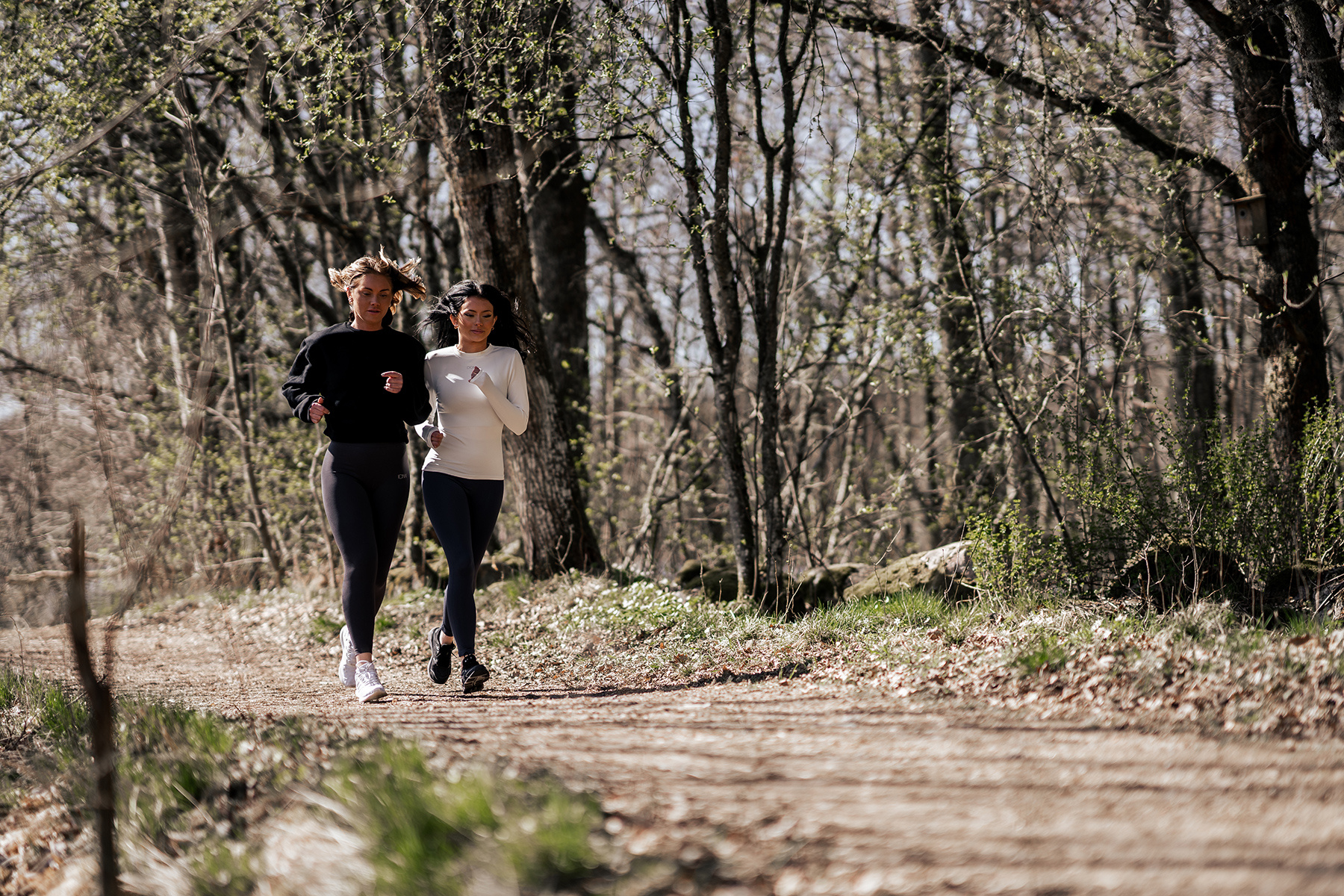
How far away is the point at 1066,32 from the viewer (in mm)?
8078

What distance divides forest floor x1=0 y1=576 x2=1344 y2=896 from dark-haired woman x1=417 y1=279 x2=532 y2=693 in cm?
42

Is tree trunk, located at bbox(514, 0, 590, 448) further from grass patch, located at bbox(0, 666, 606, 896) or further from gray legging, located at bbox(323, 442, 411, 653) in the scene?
grass patch, located at bbox(0, 666, 606, 896)

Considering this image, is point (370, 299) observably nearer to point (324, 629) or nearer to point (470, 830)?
point (470, 830)

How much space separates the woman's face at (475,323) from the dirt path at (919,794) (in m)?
1.94

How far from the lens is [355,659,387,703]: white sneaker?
15.9ft

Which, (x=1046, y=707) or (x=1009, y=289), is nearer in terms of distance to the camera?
(x=1046, y=707)

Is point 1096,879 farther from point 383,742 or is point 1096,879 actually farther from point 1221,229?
point 1221,229

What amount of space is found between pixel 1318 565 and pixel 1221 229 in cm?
912

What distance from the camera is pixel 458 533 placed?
16.3ft

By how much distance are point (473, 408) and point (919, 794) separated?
3.09 metres

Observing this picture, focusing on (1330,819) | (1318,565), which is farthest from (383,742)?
(1318,565)

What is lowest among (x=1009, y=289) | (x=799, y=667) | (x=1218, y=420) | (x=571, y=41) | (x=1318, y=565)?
(x=799, y=667)

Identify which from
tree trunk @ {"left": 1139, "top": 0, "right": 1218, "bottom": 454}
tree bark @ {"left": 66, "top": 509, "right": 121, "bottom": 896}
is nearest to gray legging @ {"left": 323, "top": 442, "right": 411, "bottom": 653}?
tree bark @ {"left": 66, "top": 509, "right": 121, "bottom": 896}

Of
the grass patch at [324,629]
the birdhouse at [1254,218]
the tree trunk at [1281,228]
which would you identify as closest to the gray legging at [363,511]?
the grass patch at [324,629]
